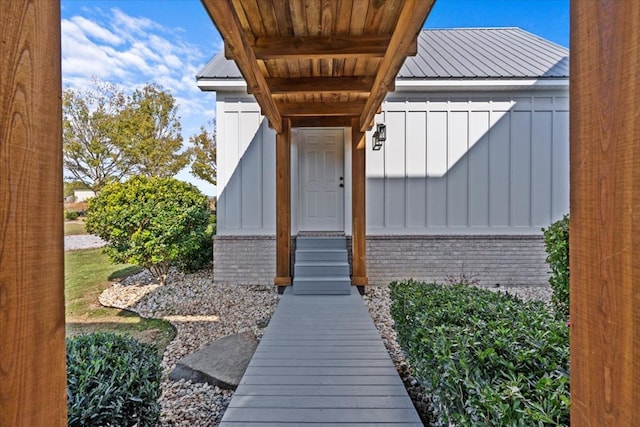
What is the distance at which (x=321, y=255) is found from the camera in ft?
19.3

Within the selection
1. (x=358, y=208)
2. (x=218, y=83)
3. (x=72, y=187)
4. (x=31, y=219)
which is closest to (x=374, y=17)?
(x=31, y=219)

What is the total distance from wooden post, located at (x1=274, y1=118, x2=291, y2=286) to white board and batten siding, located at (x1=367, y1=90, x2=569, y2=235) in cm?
194

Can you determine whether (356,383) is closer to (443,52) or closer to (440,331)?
(440,331)

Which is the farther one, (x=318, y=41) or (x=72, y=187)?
(x=72, y=187)

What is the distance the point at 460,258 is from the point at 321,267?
3.12 metres

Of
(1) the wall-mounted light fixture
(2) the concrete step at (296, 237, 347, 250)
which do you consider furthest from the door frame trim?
(1) the wall-mounted light fixture

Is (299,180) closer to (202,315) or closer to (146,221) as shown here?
(146,221)

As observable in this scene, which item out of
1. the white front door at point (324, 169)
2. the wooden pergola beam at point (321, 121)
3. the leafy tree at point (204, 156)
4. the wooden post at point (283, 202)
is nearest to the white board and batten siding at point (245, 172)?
the white front door at point (324, 169)

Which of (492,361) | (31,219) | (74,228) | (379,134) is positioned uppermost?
(379,134)

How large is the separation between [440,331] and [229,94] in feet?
20.0

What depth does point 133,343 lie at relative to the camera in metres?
2.40

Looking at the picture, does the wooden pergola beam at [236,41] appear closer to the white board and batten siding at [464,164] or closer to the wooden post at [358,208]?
the wooden post at [358,208]

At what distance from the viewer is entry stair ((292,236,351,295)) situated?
529 centimetres

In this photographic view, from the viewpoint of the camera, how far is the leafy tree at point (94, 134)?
544 inches
